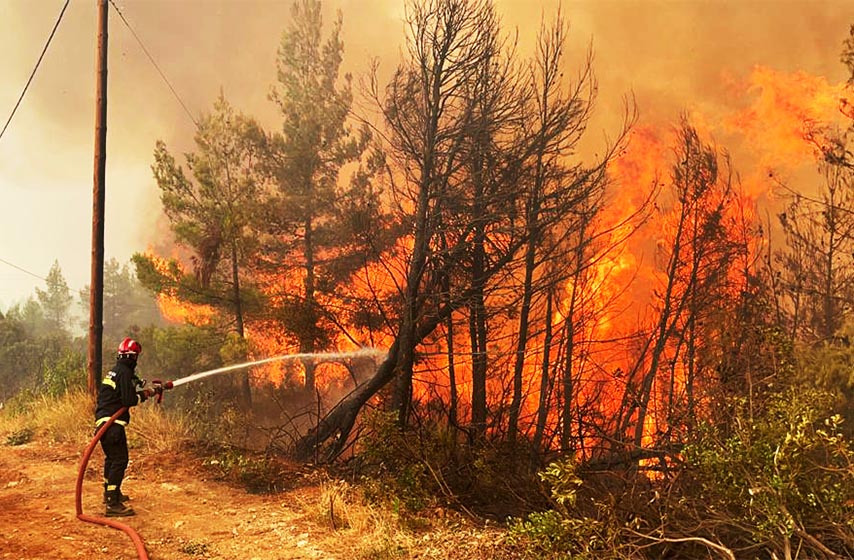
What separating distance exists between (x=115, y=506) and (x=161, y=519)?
0.51 m

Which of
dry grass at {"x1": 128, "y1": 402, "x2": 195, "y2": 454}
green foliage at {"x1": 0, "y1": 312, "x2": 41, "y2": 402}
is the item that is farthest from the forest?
green foliage at {"x1": 0, "y1": 312, "x2": 41, "y2": 402}

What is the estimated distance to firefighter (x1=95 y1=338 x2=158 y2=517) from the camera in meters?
5.82

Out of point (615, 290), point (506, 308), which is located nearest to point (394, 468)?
point (506, 308)

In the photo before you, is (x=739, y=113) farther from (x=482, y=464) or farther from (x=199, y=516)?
(x=199, y=516)

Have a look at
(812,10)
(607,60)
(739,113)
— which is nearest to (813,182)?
(739,113)

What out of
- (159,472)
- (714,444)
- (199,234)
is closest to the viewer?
(714,444)

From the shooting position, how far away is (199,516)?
5.98 m

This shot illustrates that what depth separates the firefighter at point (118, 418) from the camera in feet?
19.1

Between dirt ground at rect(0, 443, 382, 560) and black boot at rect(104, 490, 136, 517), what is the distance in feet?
0.50

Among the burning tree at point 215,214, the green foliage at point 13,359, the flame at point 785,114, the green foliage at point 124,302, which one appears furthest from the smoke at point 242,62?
the green foliage at point 13,359

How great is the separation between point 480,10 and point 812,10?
41965 millimetres

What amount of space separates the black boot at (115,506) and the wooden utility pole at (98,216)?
209 inches

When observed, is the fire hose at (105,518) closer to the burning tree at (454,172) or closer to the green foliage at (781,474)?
the burning tree at (454,172)

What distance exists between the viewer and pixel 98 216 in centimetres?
1060
